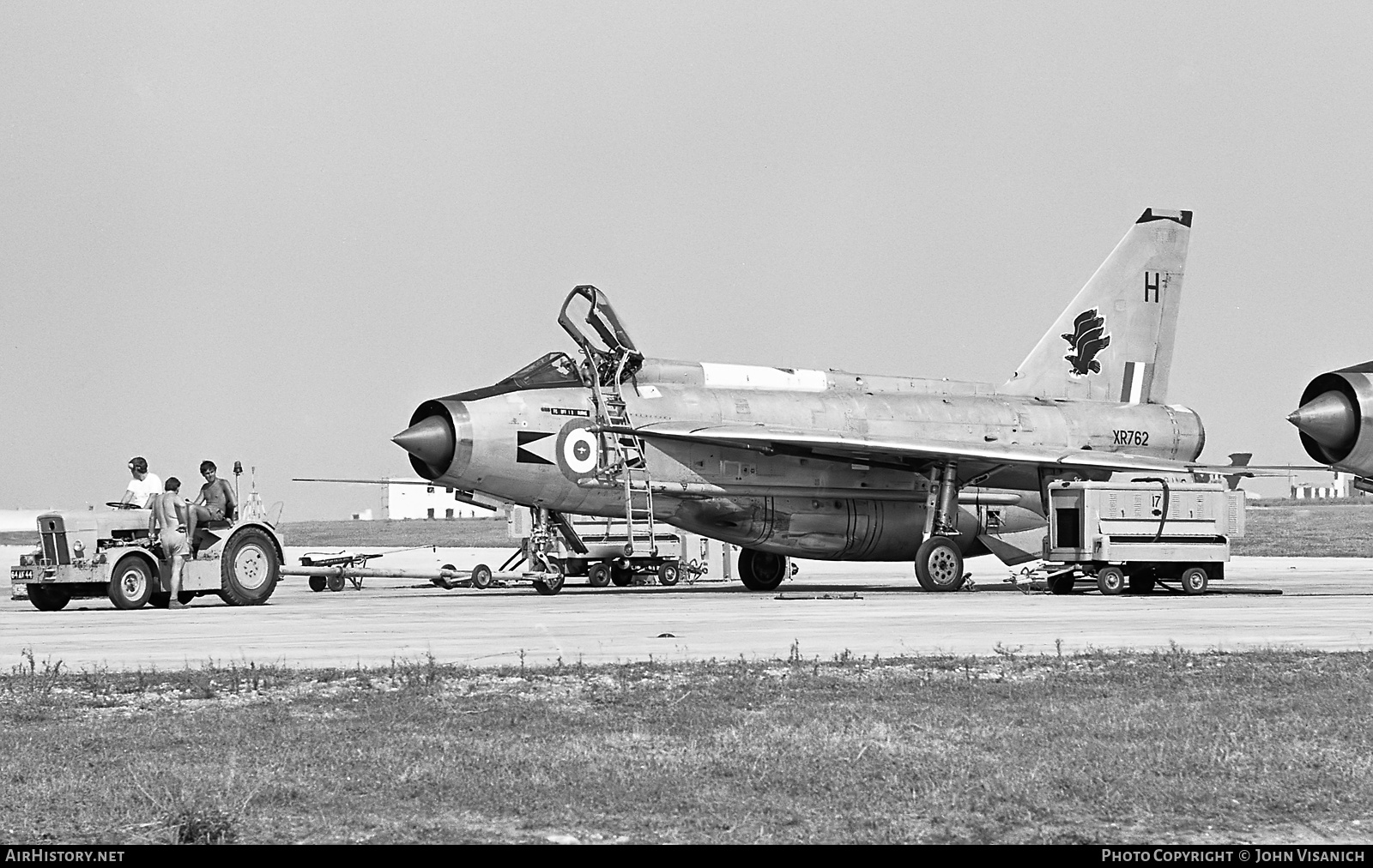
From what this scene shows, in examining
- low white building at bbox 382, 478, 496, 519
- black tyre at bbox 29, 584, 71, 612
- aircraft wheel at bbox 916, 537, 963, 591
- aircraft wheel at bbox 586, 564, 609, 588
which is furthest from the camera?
low white building at bbox 382, 478, 496, 519

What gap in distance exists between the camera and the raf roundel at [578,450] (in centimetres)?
2167

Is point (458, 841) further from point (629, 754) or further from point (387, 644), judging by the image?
point (387, 644)

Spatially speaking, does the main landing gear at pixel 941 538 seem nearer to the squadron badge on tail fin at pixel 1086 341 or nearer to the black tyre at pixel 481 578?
the squadron badge on tail fin at pixel 1086 341

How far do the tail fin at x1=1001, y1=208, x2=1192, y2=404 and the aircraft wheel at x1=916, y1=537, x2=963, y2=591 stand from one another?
4.89 meters

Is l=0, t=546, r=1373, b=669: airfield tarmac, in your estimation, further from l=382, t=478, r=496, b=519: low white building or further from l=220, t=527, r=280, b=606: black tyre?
l=382, t=478, r=496, b=519: low white building

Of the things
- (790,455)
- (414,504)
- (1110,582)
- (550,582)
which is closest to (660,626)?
(550,582)

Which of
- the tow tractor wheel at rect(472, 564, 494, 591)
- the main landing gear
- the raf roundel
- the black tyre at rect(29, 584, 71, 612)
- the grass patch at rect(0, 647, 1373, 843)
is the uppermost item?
the raf roundel

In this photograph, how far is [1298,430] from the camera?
486 inches

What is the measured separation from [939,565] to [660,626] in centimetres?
960

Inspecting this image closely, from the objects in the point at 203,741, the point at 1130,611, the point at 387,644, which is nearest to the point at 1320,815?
the point at 203,741

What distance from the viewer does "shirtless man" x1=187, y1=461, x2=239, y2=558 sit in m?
17.5

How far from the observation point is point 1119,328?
2711 cm

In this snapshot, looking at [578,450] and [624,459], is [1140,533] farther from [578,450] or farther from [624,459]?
[578,450]

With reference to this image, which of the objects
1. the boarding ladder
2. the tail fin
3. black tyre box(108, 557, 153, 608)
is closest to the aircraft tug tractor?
black tyre box(108, 557, 153, 608)
